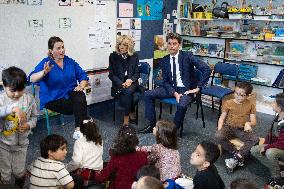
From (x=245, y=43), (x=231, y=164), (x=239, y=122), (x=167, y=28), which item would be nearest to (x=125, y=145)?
(x=231, y=164)

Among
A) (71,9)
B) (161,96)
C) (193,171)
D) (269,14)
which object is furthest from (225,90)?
(71,9)

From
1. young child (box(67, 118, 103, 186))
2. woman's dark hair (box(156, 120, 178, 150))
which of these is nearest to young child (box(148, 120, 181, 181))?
woman's dark hair (box(156, 120, 178, 150))

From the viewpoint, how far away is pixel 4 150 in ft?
7.38

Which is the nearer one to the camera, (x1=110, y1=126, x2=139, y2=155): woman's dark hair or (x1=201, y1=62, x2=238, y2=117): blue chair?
(x1=110, y1=126, x2=139, y2=155): woman's dark hair

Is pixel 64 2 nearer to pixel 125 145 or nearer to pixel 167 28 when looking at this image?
pixel 167 28

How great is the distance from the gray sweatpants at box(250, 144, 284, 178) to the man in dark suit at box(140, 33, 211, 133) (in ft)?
3.46

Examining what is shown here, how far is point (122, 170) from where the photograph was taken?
2.04 m

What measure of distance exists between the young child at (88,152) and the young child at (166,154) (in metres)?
0.41

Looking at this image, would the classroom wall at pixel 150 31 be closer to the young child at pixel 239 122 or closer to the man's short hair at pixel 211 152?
the young child at pixel 239 122

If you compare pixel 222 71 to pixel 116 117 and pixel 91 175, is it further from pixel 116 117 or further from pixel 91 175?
pixel 91 175

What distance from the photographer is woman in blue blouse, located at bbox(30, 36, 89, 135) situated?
10.6ft

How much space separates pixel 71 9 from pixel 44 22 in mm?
435

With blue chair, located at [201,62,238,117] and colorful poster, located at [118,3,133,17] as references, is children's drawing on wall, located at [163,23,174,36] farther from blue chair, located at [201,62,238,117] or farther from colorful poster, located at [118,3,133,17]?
blue chair, located at [201,62,238,117]

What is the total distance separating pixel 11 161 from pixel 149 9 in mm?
3493
